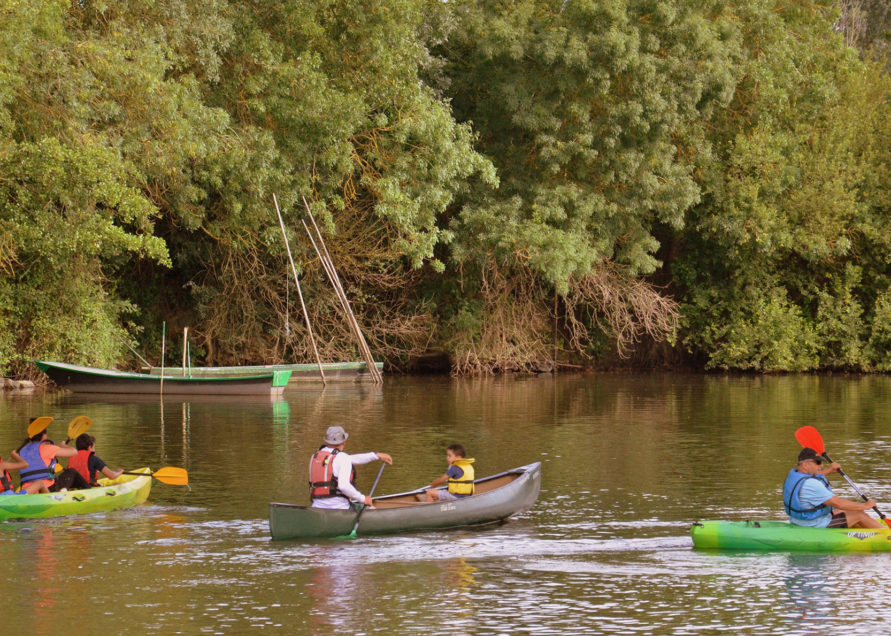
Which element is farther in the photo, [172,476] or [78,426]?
[78,426]

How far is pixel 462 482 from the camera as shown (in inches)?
606

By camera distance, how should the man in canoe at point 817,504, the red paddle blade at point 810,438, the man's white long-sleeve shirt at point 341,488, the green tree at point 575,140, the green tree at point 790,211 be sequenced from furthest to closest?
the green tree at point 790,211, the green tree at point 575,140, the red paddle blade at point 810,438, the man's white long-sleeve shirt at point 341,488, the man in canoe at point 817,504

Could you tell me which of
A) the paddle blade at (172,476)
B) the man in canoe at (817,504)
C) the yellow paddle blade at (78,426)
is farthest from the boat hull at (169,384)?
the man in canoe at (817,504)

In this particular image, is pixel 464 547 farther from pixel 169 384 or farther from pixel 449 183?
pixel 449 183

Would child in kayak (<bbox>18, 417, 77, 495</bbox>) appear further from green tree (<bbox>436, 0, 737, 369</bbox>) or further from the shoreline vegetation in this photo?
green tree (<bbox>436, 0, 737, 369</bbox>)

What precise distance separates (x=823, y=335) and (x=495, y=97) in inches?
556

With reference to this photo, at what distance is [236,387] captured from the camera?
32.3 metres

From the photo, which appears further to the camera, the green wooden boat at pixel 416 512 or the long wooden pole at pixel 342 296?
the long wooden pole at pixel 342 296

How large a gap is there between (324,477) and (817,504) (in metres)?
5.43

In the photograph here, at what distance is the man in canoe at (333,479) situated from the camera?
1461 centimetres

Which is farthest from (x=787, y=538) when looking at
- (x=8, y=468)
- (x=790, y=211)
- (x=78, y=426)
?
(x=790, y=211)

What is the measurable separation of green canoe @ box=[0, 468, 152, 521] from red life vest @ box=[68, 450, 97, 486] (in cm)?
17

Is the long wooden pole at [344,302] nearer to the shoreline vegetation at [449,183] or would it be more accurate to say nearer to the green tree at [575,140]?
the shoreline vegetation at [449,183]

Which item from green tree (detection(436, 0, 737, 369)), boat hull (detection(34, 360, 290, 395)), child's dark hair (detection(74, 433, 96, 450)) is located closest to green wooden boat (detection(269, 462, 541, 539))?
child's dark hair (detection(74, 433, 96, 450))
